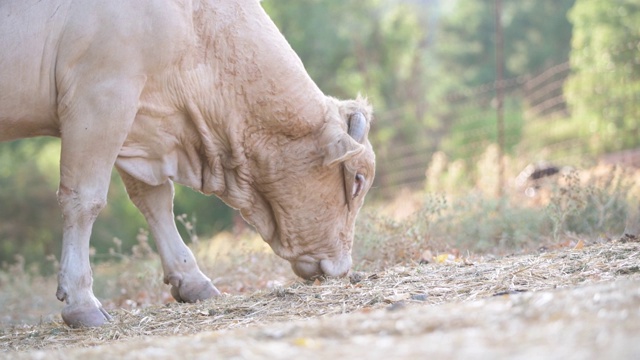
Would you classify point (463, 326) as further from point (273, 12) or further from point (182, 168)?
point (273, 12)

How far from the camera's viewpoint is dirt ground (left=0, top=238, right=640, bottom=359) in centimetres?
315

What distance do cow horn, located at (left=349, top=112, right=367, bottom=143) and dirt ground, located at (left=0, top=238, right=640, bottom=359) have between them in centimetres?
97

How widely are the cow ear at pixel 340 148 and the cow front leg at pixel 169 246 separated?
1.27 meters

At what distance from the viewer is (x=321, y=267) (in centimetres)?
688

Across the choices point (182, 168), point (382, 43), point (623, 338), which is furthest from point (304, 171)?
point (382, 43)

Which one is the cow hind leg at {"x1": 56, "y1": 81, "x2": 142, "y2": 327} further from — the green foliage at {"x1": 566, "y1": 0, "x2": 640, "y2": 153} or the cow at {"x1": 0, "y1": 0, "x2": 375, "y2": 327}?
the green foliage at {"x1": 566, "y1": 0, "x2": 640, "y2": 153}

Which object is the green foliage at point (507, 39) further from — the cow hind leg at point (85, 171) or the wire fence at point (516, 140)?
the cow hind leg at point (85, 171)

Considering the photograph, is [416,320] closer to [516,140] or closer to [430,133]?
[516,140]

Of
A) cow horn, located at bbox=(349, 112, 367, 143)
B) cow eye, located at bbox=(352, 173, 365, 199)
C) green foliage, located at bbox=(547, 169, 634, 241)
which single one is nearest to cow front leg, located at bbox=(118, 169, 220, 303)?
cow eye, located at bbox=(352, 173, 365, 199)

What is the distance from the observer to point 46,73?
593 cm

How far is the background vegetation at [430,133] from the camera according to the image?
29.9 ft

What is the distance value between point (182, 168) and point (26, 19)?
1484mm

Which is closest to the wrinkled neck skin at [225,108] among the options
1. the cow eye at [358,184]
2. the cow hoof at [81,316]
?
the cow eye at [358,184]

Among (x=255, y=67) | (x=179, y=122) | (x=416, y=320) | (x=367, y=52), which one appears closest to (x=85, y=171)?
(x=179, y=122)
